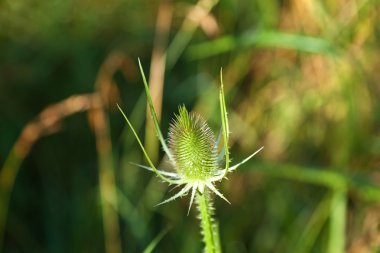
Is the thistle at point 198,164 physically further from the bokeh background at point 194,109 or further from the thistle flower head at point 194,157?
the bokeh background at point 194,109

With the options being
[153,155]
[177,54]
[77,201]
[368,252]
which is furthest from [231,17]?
[368,252]

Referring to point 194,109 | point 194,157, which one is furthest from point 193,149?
point 194,109

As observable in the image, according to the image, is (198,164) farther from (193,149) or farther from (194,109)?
(194,109)

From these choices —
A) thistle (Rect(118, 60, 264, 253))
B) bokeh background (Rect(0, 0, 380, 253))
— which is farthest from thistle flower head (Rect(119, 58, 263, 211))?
bokeh background (Rect(0, 0, 380, 253))

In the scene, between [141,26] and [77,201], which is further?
[141,26]

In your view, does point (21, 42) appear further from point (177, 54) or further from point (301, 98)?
point (301, 98)

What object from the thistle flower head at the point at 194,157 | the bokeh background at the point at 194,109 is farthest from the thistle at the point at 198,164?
the bokeh background at the point at 194,109

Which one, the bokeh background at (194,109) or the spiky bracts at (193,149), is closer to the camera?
the spiky bracts at (193,149)
